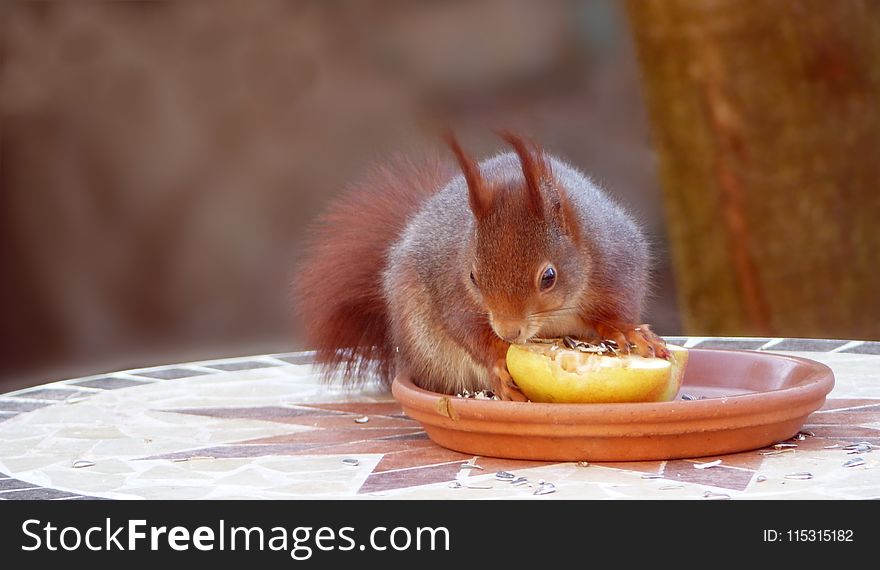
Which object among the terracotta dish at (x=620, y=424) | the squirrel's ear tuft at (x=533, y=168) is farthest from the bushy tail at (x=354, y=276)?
the terracotta dish at (x=620, y=424)

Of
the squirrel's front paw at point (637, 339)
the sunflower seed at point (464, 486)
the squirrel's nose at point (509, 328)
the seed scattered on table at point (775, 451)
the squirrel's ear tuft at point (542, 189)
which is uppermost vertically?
the squirrel's ear tuft at point (542, 189)

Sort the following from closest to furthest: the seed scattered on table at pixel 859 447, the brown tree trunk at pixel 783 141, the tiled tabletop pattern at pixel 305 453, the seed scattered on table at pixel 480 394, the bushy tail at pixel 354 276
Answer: the tiled tabletop pattern at pixel 305 453 → the seed scattered on table at pixel 859 447 → the seed scattered on table at pixel 480 394 → the bushy tail at pixel 354 276 → the brown tree trunk at pixel 783 141

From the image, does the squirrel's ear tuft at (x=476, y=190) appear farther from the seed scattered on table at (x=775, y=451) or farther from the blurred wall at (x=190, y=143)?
the blurred wall at (x=190, y=143)

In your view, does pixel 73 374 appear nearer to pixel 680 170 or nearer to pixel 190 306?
pixel 190 306

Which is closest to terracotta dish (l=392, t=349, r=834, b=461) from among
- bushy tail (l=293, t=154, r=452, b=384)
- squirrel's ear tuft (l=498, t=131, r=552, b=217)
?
squirrel's ear tuft (l=498, t=131, r=552, b=217)

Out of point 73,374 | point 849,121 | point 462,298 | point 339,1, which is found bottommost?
point 73,374

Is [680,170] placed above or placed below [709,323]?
above

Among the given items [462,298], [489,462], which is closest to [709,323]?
[462,298]
